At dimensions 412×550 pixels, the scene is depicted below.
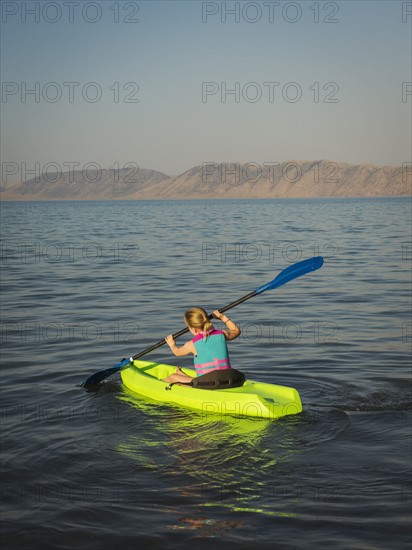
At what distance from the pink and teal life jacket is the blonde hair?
3.3 inches

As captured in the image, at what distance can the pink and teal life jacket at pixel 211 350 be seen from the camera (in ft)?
27.0

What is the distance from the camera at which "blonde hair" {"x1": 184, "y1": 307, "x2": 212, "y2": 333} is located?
8.10 meters

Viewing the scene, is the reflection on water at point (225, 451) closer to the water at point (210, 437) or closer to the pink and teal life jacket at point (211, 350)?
the water at point (210, 437)

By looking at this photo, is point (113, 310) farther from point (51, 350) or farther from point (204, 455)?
point (204, 455)

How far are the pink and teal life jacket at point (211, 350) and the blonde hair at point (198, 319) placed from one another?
8 cm

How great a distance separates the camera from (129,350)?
38.8 feet

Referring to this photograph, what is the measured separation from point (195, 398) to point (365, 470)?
94.2 inches

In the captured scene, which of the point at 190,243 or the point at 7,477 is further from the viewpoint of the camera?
the point at 190,243

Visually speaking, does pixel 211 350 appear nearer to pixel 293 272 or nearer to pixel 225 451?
pixel 225 451

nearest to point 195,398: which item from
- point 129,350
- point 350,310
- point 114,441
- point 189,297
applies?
point 114,441

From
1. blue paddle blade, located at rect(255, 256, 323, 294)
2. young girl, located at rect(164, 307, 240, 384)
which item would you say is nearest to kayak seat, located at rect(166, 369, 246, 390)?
young girl, located at rect(164, 307, 240, 384)

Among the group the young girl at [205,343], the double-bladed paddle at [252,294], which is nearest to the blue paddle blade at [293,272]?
the double-bladed paddle at [252,294]

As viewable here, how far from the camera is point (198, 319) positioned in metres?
8.12

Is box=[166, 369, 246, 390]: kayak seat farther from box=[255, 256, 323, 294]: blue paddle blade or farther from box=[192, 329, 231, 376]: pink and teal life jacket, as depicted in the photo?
box=[255, 256, 323, 294]: blue paddle blade
